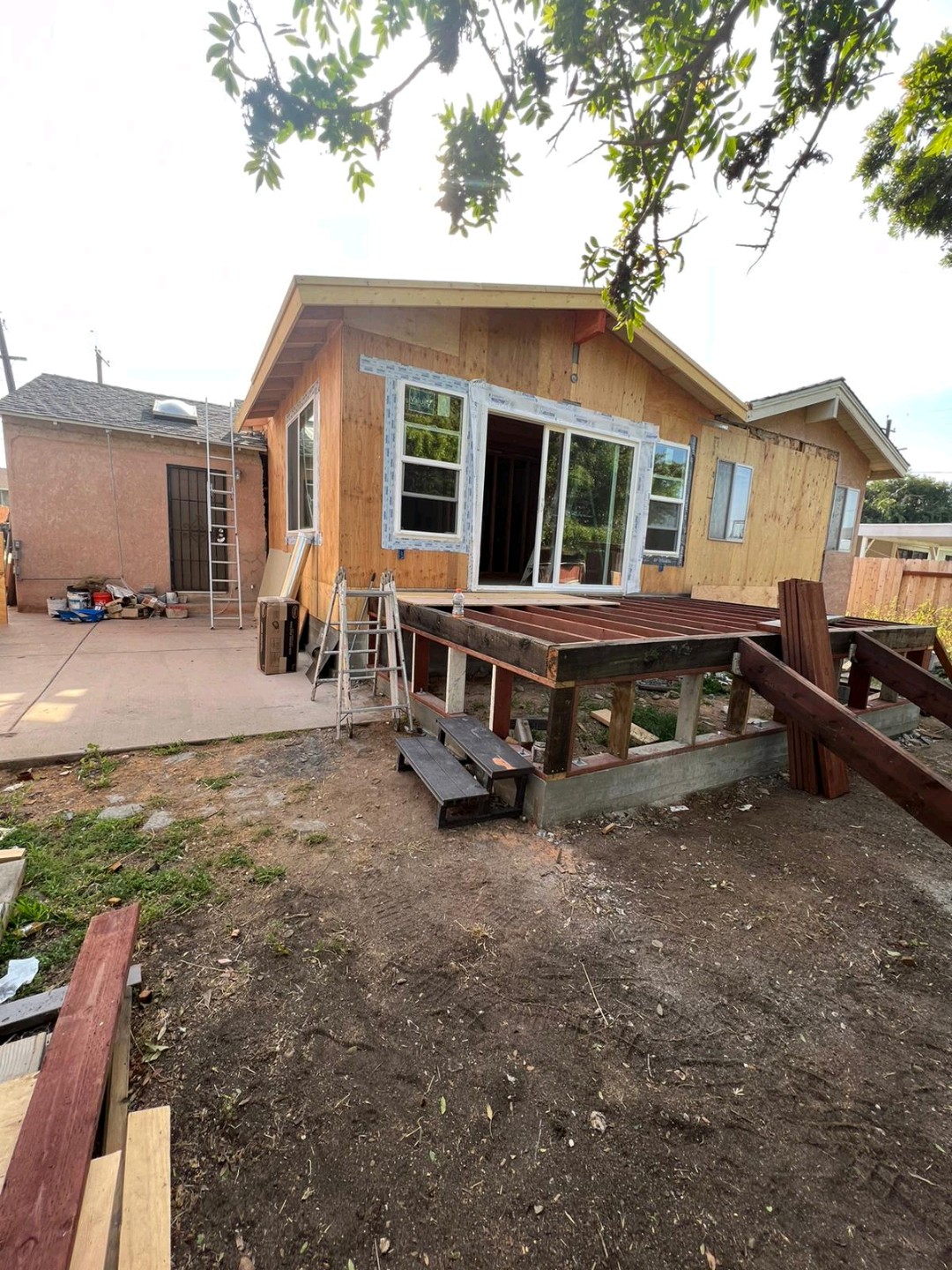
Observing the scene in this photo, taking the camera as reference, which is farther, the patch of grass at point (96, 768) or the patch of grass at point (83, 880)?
the patch of grass at point (96, 768)

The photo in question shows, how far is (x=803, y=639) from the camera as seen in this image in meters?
4.17

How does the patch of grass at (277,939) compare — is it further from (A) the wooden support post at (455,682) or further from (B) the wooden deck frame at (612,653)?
(A) the wooden support post at (455,682)

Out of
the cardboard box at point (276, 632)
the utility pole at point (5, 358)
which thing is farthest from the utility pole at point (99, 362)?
the cardboard box at point (276, 632)

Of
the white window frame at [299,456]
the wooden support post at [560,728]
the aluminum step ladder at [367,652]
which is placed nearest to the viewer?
the wooden support post at [560,728]

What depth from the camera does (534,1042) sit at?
184cm

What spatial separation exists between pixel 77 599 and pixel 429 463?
698cm

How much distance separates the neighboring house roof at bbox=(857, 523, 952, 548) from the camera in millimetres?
20422

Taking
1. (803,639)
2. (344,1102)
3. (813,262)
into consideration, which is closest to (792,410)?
(813,262)

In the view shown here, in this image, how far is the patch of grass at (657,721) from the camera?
5.05 metres

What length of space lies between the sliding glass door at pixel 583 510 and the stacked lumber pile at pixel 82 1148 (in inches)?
257

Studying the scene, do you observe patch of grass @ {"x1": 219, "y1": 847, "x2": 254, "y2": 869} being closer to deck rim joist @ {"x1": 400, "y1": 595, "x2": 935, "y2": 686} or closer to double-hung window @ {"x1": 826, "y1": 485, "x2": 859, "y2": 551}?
deck rim joist @ {"x1": 400, "y1": 595, "x2": 935, "y2": 686}

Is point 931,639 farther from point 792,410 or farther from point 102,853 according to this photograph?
point 102,853

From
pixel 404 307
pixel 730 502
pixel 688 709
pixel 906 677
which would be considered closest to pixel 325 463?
pixel 404 307

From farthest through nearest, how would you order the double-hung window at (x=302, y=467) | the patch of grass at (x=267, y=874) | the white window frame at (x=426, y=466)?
the double-hung window at (x=302, y=467)
the white window frame at (x=426, y=466)
the patch of grass at (x=267, y=874)
